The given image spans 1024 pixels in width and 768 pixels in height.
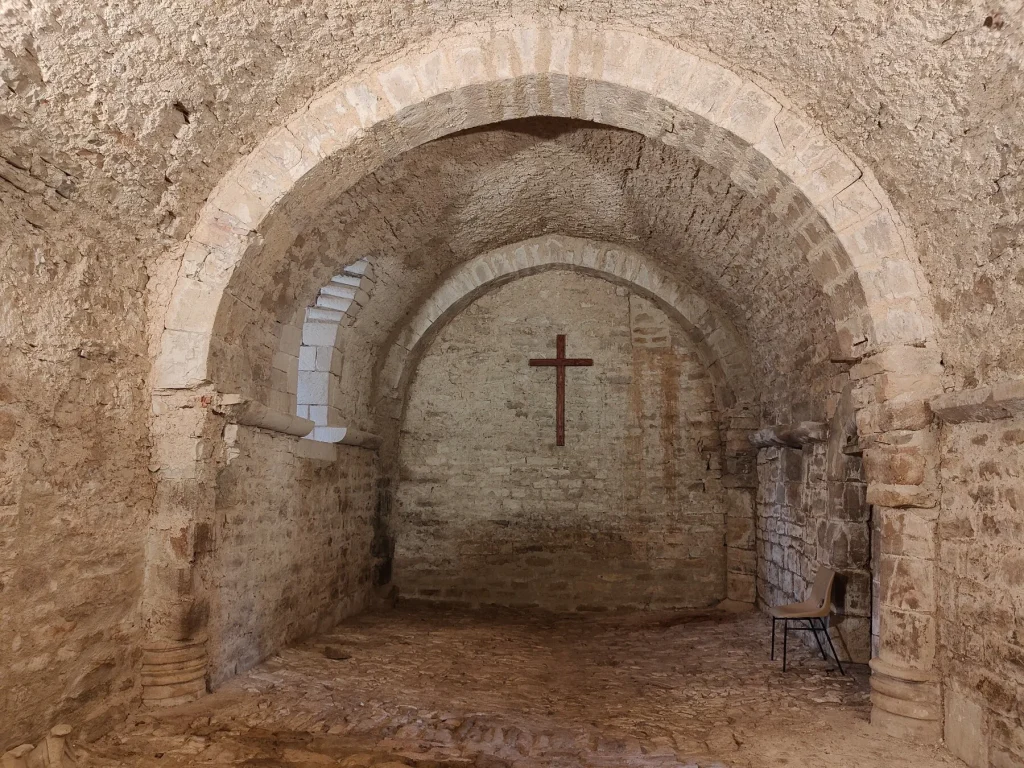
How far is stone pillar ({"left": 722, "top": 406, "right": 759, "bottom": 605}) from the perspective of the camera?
6.64 meters

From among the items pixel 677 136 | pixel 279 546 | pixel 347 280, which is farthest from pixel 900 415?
pixel 347 280

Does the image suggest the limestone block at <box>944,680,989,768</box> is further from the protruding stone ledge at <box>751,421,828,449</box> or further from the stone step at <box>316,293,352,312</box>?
the stone step at <box>316,293,352,312</box>

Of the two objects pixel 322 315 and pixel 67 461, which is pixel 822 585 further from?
pixel 67 461

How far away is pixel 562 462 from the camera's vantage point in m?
7.24

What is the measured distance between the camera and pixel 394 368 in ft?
22.6

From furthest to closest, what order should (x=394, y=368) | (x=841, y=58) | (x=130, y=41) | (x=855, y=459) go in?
(x=394, y=368), (x=855, y=459), (x=841, y=58), (x=130, y=41)

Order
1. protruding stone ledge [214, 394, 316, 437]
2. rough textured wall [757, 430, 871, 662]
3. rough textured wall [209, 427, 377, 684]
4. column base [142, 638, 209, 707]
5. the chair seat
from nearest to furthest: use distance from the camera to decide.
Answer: column base [142, 638, 209, 707] → protruding stone ledge [214, 394, 316, 437] → rough textured wall [209, 427, 377, 684] → the chair seat → rough textured wall [757, 430, 871, 662]

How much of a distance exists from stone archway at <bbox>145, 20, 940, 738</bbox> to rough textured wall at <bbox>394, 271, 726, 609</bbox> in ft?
11.0

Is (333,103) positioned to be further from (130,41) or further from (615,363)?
(615,363)

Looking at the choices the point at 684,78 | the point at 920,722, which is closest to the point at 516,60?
the point at 684,78

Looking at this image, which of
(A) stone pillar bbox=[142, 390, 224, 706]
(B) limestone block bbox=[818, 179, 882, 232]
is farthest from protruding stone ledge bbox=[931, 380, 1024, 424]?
(A) stone pillar bbox=[142, 390, 224, 706]

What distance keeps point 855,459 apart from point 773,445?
1414 millimetres

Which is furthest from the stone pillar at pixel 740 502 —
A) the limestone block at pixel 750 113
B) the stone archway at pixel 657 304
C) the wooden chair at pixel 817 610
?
the limestone block at pixel 750 113

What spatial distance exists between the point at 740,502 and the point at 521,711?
365 cm
